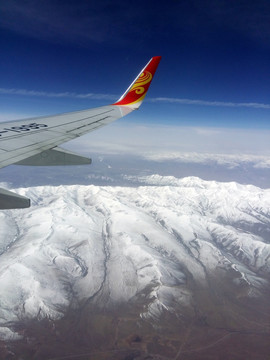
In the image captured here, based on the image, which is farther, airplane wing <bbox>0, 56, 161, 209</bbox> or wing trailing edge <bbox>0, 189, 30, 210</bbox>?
airplane wing <bbox>0, 56, 161, 209</bbox>

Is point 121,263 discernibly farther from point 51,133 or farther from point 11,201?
point 11,201

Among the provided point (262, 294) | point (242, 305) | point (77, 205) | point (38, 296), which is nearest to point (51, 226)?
point (77, 205)

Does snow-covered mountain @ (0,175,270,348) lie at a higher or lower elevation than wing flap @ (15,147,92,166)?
lower

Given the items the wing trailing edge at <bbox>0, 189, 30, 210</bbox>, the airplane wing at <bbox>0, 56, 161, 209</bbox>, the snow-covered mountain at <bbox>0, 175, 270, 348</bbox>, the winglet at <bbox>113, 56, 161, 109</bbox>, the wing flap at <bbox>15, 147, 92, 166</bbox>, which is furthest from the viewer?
the snow-covered mountain at <bbox>0, 175, 270, 348</bbox>

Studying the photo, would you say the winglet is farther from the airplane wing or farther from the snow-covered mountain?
the snow-covered mountain

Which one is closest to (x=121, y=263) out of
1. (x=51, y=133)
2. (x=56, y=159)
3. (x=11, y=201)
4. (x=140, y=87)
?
(x=140, y=87)

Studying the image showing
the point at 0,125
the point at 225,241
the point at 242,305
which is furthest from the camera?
the point at 225,241

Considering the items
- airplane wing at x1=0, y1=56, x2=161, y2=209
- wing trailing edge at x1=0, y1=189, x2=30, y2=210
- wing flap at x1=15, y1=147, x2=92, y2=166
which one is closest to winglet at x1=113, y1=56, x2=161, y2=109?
airplane wing at x1=0, y1=56, x2=161, y2=209

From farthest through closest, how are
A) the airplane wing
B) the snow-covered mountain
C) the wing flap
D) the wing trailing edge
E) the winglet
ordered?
the snow-covered mountain
the winglet
the wing flap
the airplane wing
the wing trailing edge

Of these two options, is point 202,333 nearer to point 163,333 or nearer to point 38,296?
point 163,333
